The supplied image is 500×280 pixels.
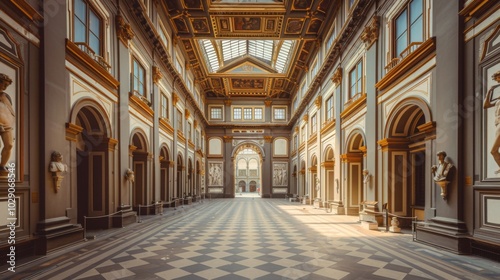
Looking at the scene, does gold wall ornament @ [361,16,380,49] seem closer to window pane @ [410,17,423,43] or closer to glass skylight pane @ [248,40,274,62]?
window pane @ [410,17,423,43]

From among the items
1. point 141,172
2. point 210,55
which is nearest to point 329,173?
point 141,172

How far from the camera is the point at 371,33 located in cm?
1231

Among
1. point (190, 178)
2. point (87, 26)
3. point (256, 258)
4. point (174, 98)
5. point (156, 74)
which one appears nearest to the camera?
point (256, 258)

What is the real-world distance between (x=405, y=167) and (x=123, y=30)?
12558 millimetres

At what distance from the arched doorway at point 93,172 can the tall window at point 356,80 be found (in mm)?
11445

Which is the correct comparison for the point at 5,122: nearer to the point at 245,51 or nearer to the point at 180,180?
the point at 180,180

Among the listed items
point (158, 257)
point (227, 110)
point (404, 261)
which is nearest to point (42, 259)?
point (158, 257)

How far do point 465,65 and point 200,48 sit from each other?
20196mm

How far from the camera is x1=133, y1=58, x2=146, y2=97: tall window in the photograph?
555 inches

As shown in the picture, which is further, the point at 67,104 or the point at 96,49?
the point at 96,49

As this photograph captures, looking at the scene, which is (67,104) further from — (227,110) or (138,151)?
(227,110)

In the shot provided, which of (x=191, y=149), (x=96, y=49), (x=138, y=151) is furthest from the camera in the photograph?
(x=191, y=149)

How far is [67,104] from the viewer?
27.8ft

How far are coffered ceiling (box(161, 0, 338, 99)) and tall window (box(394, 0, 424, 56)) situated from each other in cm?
741
